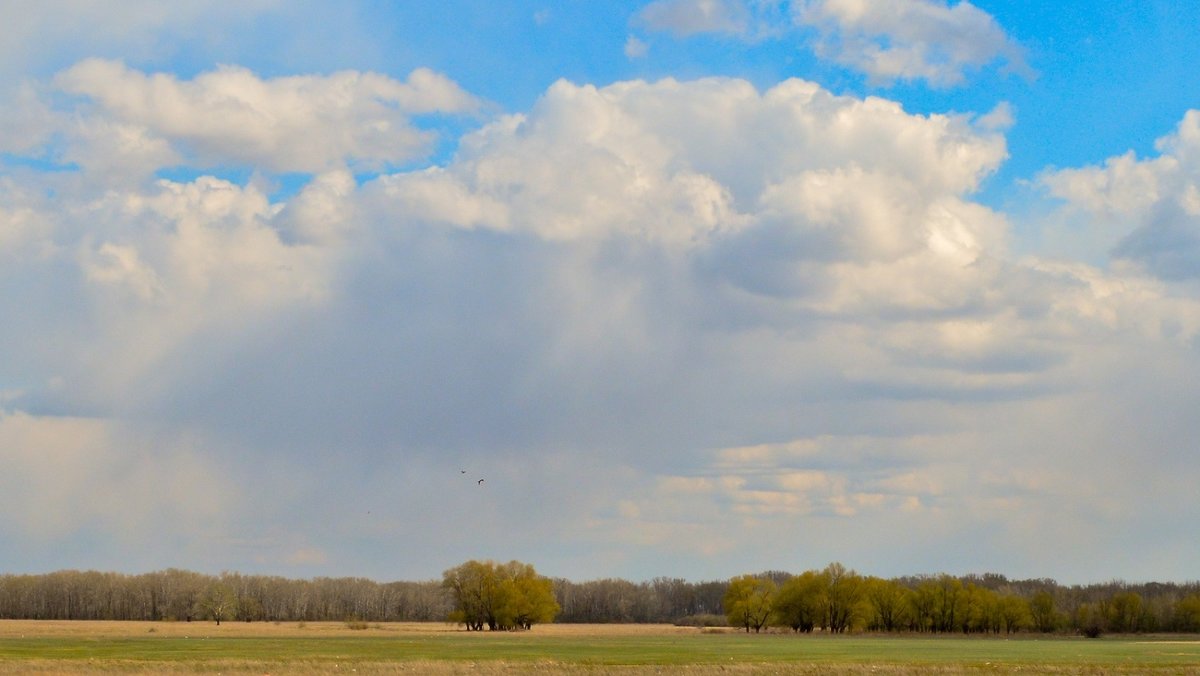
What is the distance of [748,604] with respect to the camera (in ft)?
550

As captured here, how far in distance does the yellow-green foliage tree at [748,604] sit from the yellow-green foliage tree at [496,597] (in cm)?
2552

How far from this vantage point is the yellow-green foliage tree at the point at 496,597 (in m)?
158

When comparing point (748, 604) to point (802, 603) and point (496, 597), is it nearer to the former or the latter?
point (802, 603)

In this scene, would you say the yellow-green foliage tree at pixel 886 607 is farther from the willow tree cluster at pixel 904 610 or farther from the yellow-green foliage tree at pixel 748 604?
the yellow-green foliage tree at pixel 748 604

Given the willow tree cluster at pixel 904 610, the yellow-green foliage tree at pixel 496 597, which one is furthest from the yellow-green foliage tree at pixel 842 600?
the yellow-green foliage tree at pixel 496 597

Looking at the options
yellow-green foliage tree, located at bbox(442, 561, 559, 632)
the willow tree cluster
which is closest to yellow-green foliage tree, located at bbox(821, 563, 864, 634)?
the willow tree cluster

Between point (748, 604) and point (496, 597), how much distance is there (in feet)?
117

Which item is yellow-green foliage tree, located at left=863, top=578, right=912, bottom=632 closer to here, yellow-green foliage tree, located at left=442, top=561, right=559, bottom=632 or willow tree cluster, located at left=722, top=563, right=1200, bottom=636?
willow tree cluster, located at left=722, top=563, right=1200, bottom=636

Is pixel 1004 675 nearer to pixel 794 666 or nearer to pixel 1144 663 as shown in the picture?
pixel 794 666

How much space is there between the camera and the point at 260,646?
77188 mm

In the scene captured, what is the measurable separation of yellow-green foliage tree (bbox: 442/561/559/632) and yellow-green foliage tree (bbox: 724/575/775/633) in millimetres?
25522

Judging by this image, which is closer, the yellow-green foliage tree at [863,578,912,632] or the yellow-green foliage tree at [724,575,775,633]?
the yellow-green foliage tree at [863,578,912,632]

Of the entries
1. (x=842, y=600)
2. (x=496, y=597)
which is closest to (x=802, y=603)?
(x=842, y=600)

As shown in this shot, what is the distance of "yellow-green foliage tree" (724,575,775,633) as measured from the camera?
167375mm
